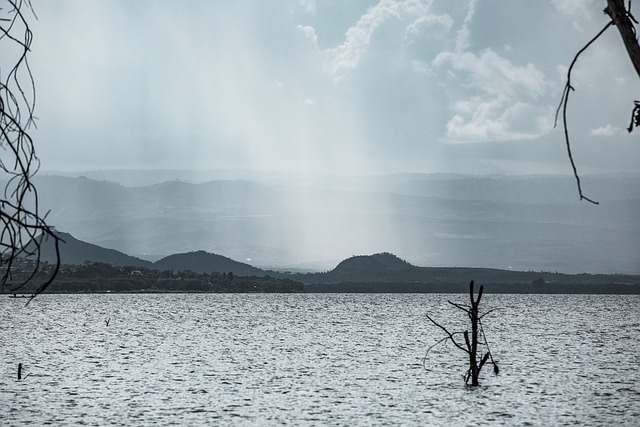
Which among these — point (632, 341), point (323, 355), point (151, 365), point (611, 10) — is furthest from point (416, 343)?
point (611, 10)

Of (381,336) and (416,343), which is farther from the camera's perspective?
(381,336)

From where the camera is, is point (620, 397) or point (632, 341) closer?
point (620, 397)

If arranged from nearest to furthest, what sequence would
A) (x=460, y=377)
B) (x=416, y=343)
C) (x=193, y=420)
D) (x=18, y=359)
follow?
(x=193, y=420)
(x=460, y=377)
(x=18, y=359)
(x=416, y=343)

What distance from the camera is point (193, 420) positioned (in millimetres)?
58125

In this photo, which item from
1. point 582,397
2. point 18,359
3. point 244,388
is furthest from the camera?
point 18,359

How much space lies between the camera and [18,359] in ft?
396

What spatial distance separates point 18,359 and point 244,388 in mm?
54557

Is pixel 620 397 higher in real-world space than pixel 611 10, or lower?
lower

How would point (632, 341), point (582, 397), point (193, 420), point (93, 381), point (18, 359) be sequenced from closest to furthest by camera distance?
point (193, 420) < point (582, 397) < point (93, 381) < point (18, 359) < point (632, 341)

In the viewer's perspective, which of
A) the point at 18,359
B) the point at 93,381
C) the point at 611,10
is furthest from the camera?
the point at 18,359

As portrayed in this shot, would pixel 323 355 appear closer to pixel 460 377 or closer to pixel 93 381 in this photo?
pixel 460 377

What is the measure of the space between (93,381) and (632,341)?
5130 inches

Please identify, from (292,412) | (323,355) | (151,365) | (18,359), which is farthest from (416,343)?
(292,412)

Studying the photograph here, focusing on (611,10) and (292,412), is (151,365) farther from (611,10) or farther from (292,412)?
Result: (611,10)
